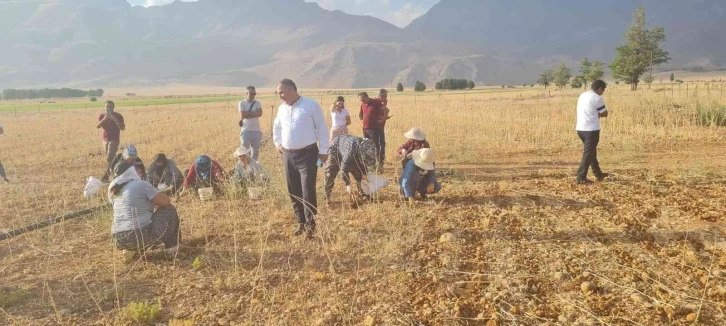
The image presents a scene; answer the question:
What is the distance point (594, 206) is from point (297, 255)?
11.1ft

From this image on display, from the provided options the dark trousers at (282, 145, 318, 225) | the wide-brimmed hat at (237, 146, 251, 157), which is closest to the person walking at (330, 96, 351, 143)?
the wide-brimmed hat at (237, 146, 251, 157)

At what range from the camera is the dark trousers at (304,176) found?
15.2ft

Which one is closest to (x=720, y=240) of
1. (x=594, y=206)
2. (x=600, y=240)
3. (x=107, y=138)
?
(x=600, y=240)

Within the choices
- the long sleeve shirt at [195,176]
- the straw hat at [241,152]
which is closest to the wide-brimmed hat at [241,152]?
the straw hat at [241,152]

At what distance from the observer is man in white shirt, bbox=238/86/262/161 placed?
7184mm

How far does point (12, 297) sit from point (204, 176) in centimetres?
319

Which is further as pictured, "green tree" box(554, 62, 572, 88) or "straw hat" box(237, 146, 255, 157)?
"green tree" box(554, 62, 572, 88)

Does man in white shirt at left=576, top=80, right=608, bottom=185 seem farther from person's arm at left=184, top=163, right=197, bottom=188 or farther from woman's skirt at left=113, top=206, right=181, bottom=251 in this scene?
person's arm at left=184, top=163, right=197, bottom=188

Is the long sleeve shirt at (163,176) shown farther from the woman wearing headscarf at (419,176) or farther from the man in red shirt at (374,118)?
the woman wearing headscarf at (419,176)

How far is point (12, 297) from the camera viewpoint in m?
3.67

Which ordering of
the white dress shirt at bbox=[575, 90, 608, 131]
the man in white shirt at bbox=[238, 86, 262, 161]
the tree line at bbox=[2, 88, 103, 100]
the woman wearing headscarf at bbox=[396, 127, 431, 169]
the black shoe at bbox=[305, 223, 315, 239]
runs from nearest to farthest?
the black shoe at bbox=[305, 223, 315, 239] < the woman wearing headscarf at bbox=[396, 127, 431, 169] < the white dress shirt at bbox=[575, 90, 608, 131] < the man in white shirt at bbox=[238, 86, 262, 161] < the tree line at bbox=[2, 88, 103, 100]

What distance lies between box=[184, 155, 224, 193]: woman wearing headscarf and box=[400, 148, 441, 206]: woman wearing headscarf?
2.70 metres

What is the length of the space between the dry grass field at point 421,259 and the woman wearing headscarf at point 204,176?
0.28 m

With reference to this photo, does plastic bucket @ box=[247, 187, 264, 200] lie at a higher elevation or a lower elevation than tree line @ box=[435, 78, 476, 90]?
lower
